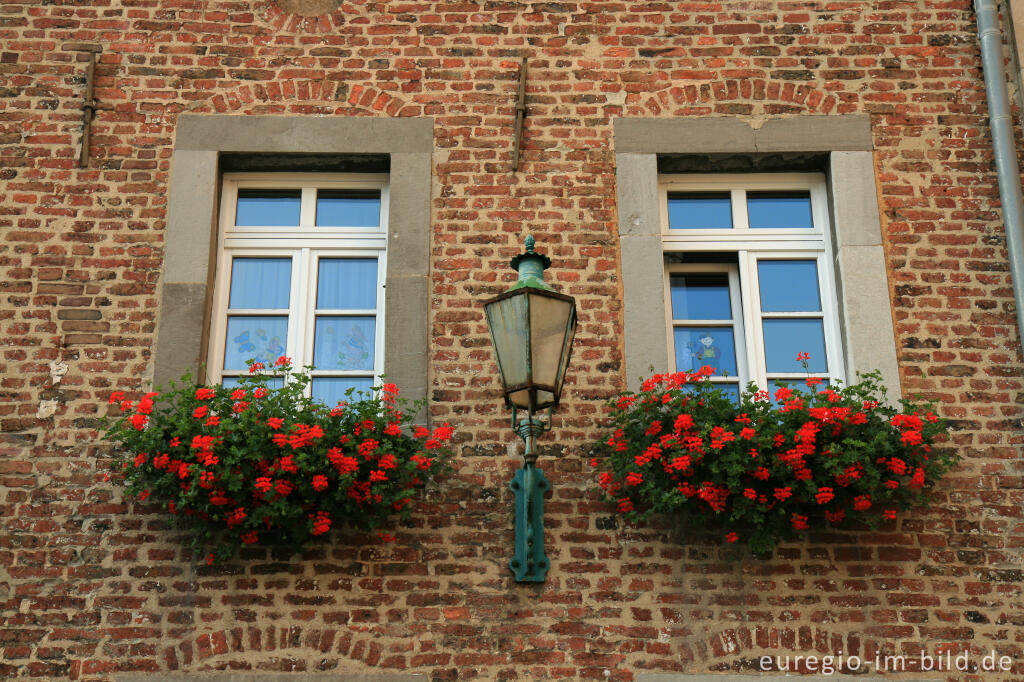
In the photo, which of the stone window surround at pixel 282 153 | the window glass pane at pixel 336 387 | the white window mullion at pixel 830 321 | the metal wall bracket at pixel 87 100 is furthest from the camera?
the metal wall bracket at pixel 87 100

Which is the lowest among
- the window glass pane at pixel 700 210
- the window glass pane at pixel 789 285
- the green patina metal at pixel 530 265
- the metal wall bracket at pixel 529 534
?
the metal wall bracket at pixel 529 534

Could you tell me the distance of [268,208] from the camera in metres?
7.00

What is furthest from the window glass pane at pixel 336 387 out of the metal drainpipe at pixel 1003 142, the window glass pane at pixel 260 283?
the metal drainpipe at pixel 1003 142

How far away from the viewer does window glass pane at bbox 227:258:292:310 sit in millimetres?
6734

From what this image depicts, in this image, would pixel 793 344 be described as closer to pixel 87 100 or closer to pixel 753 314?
pixel 753 314

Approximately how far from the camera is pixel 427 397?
6289 millimetres

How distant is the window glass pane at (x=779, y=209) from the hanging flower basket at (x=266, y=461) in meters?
2.24

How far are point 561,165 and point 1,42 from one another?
3.21 meters

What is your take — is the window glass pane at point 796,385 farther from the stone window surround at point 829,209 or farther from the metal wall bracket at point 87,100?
the metal wall bracket at point 87,100

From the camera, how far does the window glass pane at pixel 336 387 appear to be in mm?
6473

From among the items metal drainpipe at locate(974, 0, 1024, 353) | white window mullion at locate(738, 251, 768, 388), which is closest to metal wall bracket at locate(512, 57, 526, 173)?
white window mullion at locate(738, 251, 768, 388)

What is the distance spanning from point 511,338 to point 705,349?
1576mm

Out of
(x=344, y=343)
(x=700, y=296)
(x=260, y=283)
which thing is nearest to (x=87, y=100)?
(x=260, y=283)

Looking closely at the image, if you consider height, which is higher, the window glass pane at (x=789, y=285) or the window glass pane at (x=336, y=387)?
the window glass pane at (x=789, y=285)
